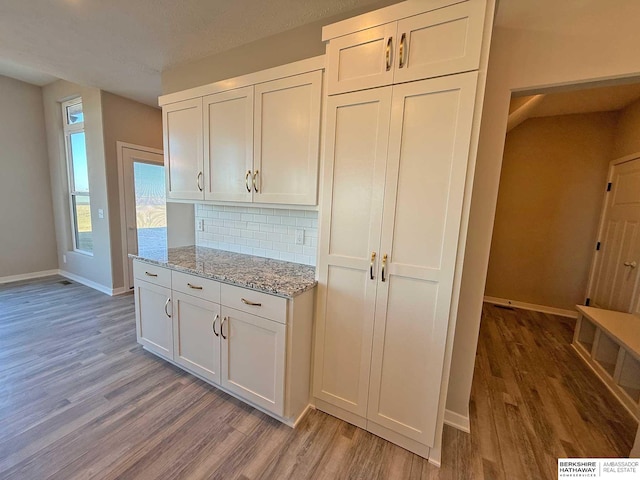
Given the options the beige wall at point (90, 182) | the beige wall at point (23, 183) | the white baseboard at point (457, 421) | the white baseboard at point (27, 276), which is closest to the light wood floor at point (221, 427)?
the white baseboard at point (457, 421)

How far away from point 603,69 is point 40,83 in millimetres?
6521

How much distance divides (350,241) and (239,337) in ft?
3.27

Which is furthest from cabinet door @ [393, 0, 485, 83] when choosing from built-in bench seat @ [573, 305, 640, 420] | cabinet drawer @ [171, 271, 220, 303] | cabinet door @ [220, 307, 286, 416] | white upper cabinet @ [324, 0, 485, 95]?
built-in bench seat @ [573, 305, 640, 420]

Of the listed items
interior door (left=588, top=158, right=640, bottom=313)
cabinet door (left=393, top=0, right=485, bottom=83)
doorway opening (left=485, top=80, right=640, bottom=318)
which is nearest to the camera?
cabinet door (left=393, top=0, right=485, bottom=83)

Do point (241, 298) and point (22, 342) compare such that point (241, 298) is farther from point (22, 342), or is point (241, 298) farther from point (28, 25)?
point (28, 25)

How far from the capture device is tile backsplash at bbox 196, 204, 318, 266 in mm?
2096

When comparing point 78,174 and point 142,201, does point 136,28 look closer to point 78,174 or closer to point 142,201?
point 142,201

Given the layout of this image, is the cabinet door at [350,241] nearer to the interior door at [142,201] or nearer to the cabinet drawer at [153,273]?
the cabinet drawer at [153,273]

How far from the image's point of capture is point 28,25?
6.74 feet

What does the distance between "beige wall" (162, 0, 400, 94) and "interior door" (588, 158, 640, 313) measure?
11.2ft

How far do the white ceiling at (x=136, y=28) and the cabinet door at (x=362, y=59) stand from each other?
1.75ft

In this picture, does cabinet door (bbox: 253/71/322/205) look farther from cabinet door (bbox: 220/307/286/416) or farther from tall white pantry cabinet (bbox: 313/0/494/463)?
cabinet door (bbox: 220/307/286/416)

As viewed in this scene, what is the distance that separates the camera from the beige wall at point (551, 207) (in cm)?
345

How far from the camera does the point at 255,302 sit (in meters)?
1.63
